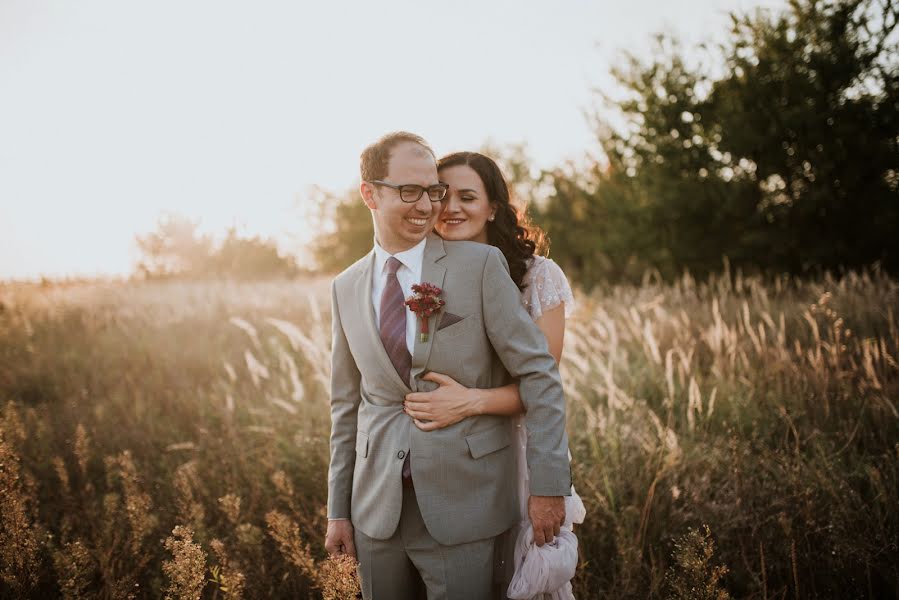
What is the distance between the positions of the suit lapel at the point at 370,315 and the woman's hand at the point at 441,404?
9 cm

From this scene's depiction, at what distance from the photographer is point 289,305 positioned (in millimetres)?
9086

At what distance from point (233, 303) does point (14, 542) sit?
286 inches

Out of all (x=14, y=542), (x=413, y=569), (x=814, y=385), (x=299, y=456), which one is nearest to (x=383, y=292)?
(x=413, y=569)

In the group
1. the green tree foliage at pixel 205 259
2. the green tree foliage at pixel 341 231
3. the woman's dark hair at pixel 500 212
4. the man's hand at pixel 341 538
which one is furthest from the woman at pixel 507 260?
the green tree foliage at pixel 341 231

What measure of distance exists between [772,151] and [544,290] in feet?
27.8

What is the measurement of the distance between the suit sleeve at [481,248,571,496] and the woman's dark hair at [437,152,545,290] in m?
0.56

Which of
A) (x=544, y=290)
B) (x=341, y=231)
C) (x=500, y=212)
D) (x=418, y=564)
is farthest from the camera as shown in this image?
(x=341, y=231)

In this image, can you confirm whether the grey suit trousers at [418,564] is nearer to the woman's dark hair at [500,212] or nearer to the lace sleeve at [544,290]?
the lace sleeve at [544,290]

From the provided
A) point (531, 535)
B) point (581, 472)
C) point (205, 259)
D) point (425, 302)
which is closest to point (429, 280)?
point (425, 302)

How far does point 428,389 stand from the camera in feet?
6.49

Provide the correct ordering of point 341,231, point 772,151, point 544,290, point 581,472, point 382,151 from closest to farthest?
1. point 382,151
2. point 544,290
3. point 581,472
4. point 772,151
5. point 341,231

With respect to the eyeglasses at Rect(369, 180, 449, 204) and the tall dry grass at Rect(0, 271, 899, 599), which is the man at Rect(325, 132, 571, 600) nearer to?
the eyeglasses at Rect(369, 180, 449, 204)

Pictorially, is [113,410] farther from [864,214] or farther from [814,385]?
[864,214]

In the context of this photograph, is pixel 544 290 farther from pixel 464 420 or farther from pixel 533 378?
pixel 464 420
